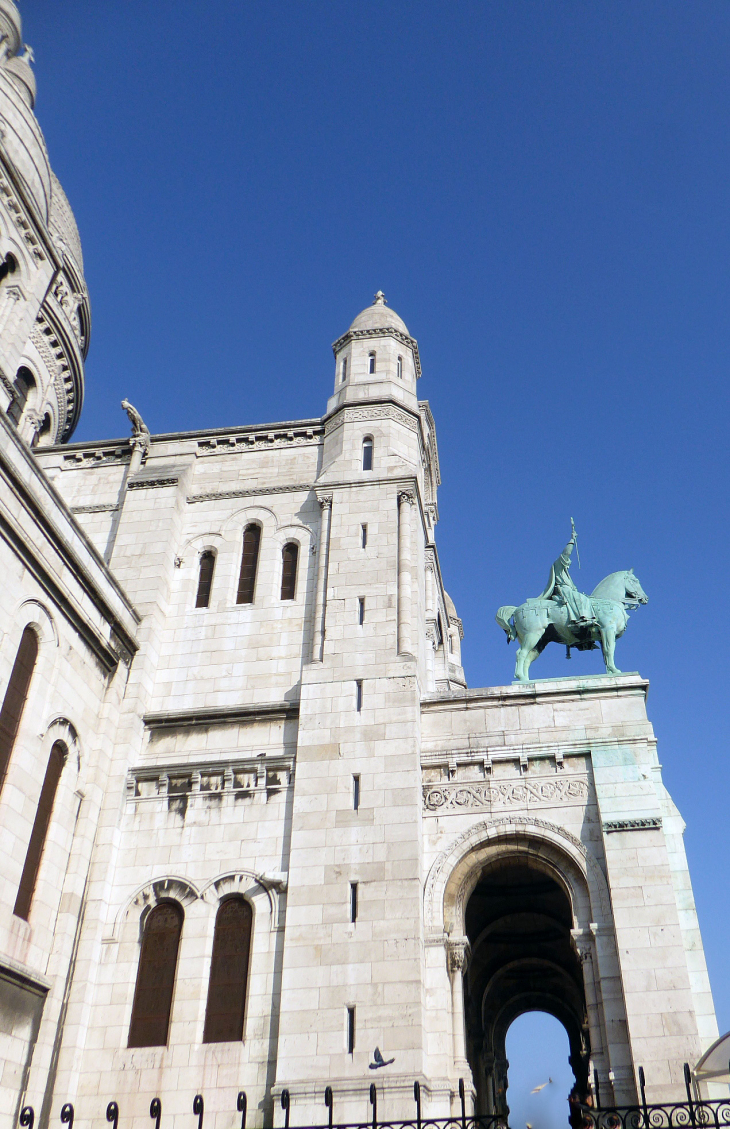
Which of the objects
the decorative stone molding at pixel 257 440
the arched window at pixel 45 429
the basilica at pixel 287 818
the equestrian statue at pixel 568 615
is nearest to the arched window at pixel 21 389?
the arched window at pixel 45 429

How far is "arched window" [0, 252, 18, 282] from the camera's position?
101 feet

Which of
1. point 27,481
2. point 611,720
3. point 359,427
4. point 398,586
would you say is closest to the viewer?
point 27,481

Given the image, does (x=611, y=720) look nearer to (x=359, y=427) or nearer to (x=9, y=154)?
(x=359, y=427)

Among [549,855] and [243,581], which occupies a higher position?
[243,581]

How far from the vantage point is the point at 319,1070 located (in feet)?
63.3

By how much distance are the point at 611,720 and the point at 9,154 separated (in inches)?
987

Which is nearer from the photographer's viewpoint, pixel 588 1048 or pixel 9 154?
pixel 588 1048

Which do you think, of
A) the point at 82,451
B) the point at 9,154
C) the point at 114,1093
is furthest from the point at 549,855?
the point at 9,154

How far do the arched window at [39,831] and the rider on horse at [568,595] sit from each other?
→ 44.3 ft

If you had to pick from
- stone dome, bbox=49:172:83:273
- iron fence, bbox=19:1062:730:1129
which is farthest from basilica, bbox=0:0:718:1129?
stone dome, bbox=49:172:83:273

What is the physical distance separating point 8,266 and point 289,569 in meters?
13.0

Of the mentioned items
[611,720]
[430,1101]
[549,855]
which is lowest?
[430,1101]

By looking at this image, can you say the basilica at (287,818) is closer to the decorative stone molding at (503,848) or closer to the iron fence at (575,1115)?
the decorative stone molding at (503,848)

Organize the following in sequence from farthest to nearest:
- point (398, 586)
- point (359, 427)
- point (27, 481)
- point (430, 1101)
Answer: point (359, 427) < point (398, 586) < point (27, 481) < point (430, 1101)
